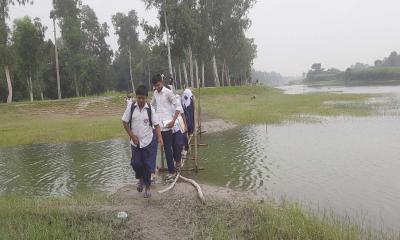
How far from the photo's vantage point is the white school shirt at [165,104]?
9.62 metres

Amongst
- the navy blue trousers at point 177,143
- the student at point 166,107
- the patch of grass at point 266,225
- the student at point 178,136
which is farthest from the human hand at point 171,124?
the patch of grass at point 266,225

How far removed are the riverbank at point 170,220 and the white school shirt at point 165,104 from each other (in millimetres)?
1874

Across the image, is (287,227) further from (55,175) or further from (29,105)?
(29,105)

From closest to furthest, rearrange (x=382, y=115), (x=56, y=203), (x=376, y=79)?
(x=56, y=203) < (x=382, y=115) < (x=376, y=79)

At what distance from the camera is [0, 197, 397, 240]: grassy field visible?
648 centimetres

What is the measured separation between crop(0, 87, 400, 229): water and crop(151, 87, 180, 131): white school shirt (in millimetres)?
2205

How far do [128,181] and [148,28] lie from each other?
34.4 m

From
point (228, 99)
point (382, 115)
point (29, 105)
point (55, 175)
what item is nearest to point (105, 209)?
point (55, 175)

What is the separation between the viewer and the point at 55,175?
12422 millimetres

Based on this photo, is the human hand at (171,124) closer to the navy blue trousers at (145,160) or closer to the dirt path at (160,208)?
the navy blue trousers at (145,160)

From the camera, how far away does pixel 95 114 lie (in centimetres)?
3322

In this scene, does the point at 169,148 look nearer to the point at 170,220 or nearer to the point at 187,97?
the point at 187,97

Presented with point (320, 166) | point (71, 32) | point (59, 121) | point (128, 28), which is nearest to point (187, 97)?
point (320, 166)

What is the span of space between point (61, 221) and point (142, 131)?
2290 mm
